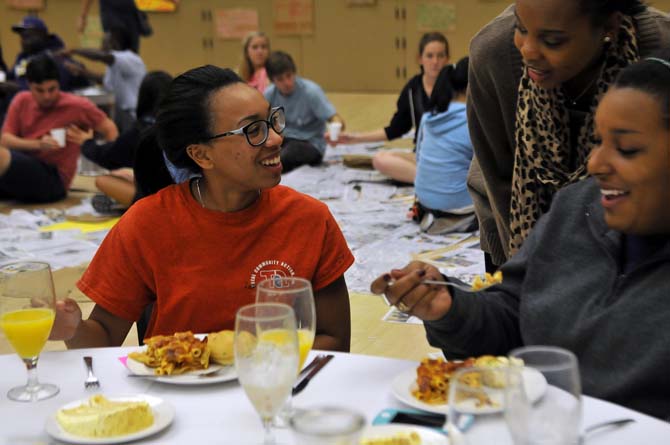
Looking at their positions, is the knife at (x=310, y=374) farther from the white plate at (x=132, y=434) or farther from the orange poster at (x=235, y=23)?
the orange poster at (x=235, y=23)

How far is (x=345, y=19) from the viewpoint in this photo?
11.0 metres

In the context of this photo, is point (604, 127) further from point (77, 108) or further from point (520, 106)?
point (77, 108)

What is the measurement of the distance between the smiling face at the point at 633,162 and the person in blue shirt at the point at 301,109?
5536 mm

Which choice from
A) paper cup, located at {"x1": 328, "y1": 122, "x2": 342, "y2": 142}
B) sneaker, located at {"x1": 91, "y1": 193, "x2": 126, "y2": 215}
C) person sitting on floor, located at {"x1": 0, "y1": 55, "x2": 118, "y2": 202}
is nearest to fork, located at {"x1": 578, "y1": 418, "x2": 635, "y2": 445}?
sneaker, located at {"x1": 91, "y1": 193, "x2": 126, "y2": 215}

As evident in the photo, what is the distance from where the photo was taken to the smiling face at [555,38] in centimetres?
188

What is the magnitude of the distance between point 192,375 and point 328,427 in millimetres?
623

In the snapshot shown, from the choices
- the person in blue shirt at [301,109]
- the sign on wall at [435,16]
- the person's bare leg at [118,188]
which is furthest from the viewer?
the sign on wall at [435,16]

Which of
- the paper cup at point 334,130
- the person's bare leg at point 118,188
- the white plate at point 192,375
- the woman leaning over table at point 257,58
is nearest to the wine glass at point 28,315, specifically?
the white plate at point 192,375

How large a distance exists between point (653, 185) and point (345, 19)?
9.86 m

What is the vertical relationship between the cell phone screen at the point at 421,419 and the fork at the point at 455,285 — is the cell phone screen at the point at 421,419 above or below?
below

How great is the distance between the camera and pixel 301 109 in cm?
714

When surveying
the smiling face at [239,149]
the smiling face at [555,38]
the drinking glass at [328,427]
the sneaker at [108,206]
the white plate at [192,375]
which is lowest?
the sneaker at [108,206]

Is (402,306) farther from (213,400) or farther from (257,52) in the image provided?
(257,52)

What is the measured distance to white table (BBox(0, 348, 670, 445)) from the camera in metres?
1.24
